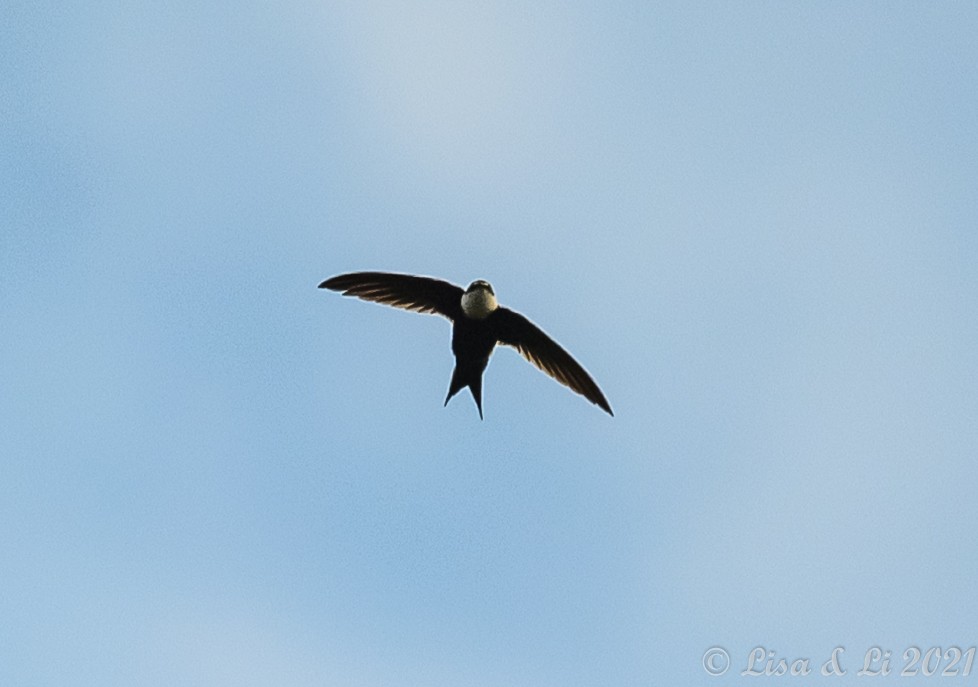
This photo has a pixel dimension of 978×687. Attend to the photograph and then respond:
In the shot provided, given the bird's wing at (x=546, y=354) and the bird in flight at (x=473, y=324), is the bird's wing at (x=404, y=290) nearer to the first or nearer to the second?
the bird in flight at (x=473, y=324)

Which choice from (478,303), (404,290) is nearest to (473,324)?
(478,303)

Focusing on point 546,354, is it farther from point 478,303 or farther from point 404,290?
point 404,290

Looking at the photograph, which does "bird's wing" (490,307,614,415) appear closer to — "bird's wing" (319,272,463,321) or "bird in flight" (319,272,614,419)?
"bird in flight" (319,272,614,419)

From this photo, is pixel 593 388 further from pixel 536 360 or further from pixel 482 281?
pixel 482 281

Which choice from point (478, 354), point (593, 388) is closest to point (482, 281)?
point (478, 354)

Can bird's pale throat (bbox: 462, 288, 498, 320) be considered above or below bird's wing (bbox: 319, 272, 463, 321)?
below

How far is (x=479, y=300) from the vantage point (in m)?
9.20

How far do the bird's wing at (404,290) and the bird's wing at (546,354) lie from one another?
424 millimetres

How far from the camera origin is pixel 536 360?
991 centimetres

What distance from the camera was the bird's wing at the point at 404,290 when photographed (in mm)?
9602

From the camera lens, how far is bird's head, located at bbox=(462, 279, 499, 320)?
9.19m

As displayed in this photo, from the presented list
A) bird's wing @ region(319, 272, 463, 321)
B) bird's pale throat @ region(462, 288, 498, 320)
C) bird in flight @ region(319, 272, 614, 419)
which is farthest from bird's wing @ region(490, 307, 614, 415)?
bird's wing @ region(319, 272, 463, 321)

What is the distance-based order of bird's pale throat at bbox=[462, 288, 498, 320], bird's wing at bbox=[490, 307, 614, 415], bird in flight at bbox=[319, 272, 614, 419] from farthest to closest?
bird's wing at bbox=[490, 307, 614, 415] < bird in flight at bbox=[319, 272, 614, 419] < bird's pale throat at bbox=[462, 288, 498, 320]

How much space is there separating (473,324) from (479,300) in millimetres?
291
